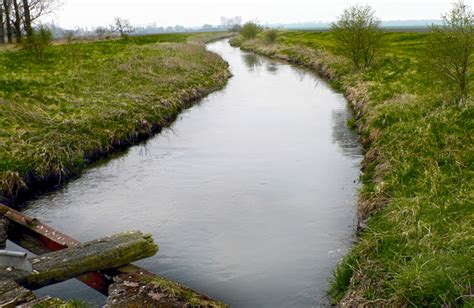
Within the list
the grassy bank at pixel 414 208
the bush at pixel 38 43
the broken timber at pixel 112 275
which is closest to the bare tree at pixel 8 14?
the bush at pixel 38 43

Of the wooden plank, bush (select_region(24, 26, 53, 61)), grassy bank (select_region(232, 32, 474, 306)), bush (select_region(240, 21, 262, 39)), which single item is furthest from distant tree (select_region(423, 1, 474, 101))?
bush (select_region(240, 21, 262, 39))

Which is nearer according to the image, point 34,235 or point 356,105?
point 34,235

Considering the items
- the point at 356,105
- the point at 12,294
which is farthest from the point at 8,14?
the point at 12,294

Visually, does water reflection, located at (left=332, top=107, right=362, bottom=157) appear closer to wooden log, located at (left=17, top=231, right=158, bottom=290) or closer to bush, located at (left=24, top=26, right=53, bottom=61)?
wooden log, located at (left=17, top=231, right=158, bottom=290)

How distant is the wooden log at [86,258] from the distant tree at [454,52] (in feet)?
49.7

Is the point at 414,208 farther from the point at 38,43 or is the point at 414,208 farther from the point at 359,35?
the point at 38,43

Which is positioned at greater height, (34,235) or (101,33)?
(101,33)

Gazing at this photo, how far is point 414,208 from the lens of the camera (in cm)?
1057

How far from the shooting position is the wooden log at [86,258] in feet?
26.6

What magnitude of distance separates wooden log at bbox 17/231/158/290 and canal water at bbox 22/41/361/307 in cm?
128

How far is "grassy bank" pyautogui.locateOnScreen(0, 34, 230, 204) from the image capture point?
16016 mm

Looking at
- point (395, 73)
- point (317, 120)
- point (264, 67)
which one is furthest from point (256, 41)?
point (317, 120)

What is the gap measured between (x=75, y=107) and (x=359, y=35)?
2410cm

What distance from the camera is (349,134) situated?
2184 cm
